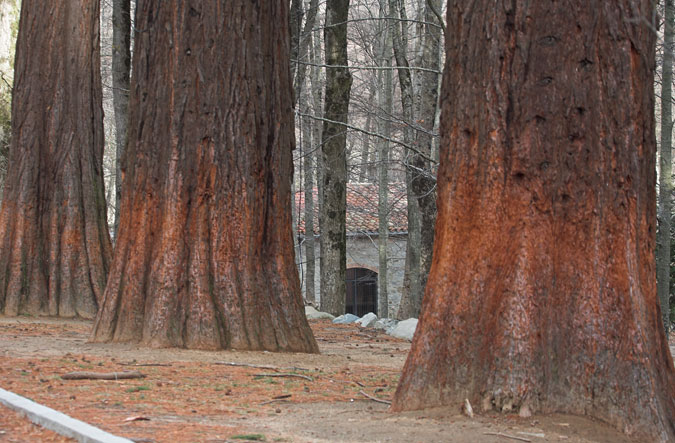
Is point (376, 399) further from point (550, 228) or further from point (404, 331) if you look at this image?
point (404, 331)

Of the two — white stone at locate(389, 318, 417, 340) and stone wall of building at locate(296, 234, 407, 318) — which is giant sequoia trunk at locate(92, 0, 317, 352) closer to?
white stone at locate(389, 318, 417, 340)

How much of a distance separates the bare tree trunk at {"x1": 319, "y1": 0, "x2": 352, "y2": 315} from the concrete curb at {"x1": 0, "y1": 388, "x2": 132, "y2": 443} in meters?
13.5

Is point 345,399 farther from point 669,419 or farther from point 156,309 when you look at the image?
point 156,309

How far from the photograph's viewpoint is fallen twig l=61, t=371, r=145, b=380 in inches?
271

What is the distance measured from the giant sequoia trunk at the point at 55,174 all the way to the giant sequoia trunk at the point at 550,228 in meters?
9.06

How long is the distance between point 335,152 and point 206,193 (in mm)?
9597

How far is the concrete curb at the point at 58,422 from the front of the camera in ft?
13.8

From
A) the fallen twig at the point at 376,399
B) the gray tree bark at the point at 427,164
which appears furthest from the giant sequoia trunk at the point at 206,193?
the gray tree bark at the point at 427,164

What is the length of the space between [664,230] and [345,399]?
11.9 meters

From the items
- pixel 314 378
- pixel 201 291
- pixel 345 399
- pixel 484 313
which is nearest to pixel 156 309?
pixel 201 291

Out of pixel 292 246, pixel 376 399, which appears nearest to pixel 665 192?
pixel 292 246

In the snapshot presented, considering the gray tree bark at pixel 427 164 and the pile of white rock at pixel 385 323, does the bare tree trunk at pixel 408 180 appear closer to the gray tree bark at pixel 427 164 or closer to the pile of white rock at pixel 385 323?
the gray tree bark at pixel 427 164

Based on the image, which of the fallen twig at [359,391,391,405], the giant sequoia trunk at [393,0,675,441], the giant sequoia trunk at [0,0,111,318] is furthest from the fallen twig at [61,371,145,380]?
the giant sequoia trunk at [0,0,111,318]

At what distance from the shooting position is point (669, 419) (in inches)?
198
